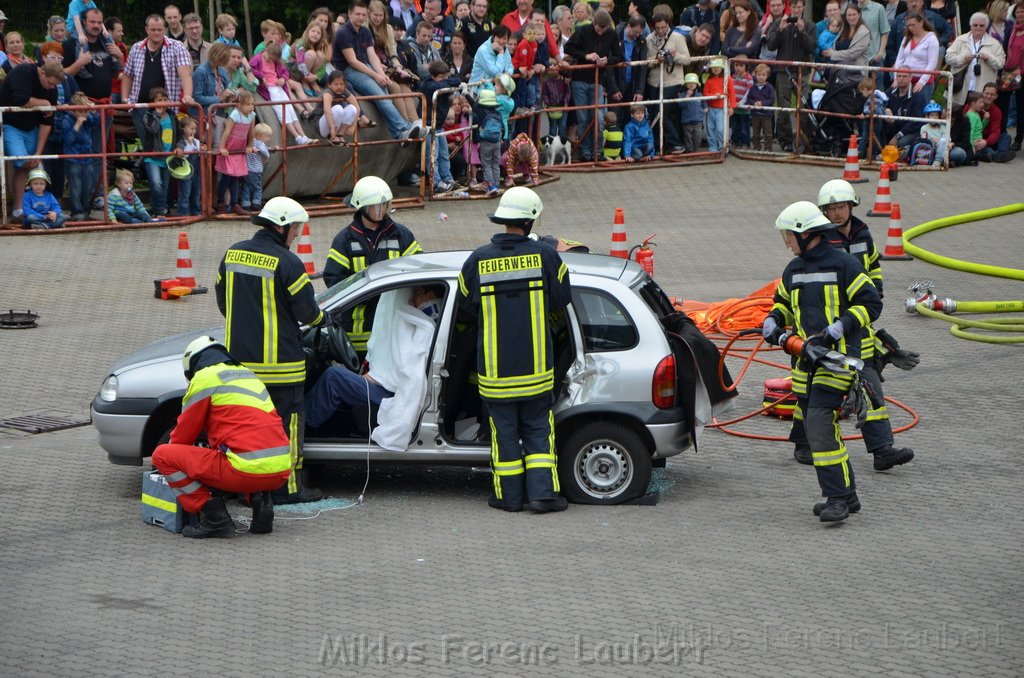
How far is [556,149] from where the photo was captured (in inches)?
814

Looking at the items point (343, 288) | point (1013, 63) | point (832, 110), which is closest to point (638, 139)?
point (832, 110)

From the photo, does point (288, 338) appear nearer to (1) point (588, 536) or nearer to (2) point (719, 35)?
(1) point (588, 536)

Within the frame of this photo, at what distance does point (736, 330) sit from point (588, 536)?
4.93 m

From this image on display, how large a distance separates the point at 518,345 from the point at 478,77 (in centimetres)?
1137

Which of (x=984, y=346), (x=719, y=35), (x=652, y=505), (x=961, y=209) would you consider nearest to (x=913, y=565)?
(x=652, y=505)

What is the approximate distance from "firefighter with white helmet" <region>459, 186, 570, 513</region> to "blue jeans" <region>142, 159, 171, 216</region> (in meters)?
9.42

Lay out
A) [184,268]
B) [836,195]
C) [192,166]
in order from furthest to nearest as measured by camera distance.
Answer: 1. [192,166]
2. [184,268]
3. [836,195]

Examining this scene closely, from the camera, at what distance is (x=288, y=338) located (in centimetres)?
832

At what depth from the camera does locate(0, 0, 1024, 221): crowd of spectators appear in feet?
54.5

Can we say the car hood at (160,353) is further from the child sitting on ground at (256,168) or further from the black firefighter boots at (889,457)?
the child sitting on ground at (256,168)

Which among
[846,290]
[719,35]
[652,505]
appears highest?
[719,35]

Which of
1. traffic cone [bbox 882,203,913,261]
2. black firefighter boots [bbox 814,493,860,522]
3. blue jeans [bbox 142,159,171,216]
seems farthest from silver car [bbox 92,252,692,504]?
blue jeans [bbox 142,159,171,216]

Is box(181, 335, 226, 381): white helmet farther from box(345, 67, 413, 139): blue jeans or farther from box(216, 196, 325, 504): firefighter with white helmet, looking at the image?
box(345, 67, 413, 139): blue jeans

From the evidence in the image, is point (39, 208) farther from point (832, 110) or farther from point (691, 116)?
point (832, 110)
